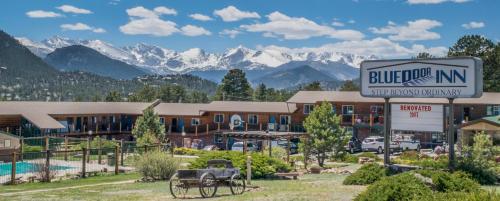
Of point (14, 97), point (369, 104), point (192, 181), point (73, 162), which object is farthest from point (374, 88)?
point (14, 97)

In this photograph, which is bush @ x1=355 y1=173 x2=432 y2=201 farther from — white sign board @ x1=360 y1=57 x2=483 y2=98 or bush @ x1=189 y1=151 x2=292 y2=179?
bush @ x1=189 y1=151 x2=292 y2=179

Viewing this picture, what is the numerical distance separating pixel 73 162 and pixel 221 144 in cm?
2318

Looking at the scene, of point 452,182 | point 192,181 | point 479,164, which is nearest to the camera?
point 452,182

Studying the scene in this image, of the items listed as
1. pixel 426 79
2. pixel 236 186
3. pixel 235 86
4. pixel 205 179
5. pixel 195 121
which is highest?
pixel 235 86

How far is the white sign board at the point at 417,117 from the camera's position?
76.8 feet

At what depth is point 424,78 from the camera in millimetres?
21734

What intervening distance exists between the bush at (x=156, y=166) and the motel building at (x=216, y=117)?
29.5 m

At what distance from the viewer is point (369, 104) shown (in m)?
59.8

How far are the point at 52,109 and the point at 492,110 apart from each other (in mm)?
44528

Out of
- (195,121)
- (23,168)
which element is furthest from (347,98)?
(23,168)

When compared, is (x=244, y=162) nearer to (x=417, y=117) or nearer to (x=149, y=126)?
(x=417, y=117)

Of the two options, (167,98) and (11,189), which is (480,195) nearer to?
(11,189)

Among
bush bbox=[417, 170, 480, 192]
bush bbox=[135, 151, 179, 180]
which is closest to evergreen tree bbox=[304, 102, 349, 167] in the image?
bush bbox=[135, 151, 179, 180]

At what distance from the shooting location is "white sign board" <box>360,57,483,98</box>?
815 inches
